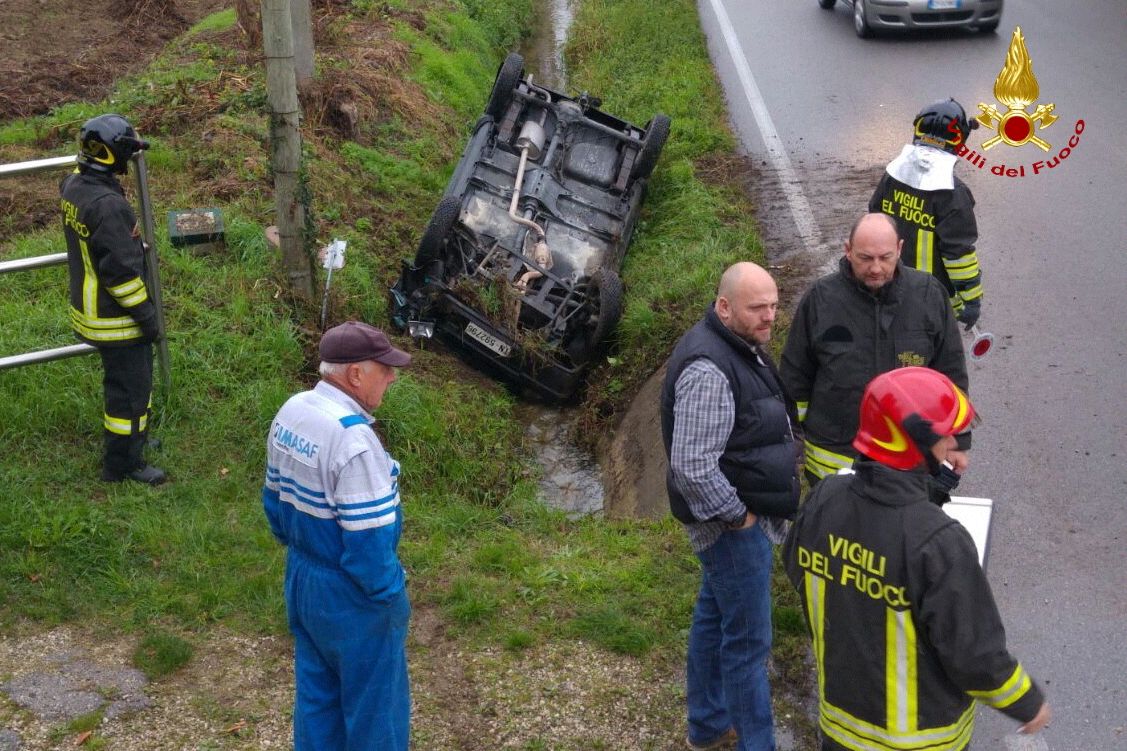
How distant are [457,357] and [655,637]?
4322mm

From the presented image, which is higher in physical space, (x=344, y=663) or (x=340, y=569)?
(x=340, y=569)

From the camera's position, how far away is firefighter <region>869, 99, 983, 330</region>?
213 inches

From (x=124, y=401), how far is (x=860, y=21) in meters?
11.7

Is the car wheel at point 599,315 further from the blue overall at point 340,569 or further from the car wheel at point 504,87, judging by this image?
the blue overall at point 340,569

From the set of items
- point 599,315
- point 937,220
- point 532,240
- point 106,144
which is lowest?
point 599,315

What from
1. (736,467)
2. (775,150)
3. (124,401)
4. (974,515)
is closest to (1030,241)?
(775,150)

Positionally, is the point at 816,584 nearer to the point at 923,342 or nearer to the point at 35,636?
the point at 923,342

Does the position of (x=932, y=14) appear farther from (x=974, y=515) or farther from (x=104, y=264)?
(x=974, y=515)

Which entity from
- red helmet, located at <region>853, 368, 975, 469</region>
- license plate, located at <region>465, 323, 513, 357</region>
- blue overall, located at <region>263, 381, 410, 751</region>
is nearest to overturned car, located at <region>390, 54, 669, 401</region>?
license plate, located at <region>465, 323, 513, 357</region>

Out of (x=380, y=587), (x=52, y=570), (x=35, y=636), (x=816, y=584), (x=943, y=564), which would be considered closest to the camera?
(x=943, y=564)

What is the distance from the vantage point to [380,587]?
3672 millimetres

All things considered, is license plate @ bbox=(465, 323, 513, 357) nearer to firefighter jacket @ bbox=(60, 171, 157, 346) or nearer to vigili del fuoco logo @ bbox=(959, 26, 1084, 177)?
firefighter jacket @ bbox=(60, 171, 157, 346)

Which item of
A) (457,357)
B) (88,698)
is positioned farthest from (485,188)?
(88,698)

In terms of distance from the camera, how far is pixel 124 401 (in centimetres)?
598
